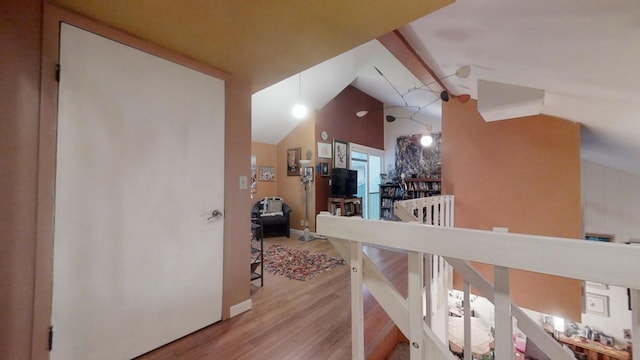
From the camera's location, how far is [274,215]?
4848 millimetres

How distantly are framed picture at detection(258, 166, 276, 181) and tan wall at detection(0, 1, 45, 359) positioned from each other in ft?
13.1

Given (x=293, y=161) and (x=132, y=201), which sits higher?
(x=293, y=161)

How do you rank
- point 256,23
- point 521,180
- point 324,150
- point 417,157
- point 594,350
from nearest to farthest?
1. point 256,23
2. point 521,180
3. point 594,350
4. point 324,150
5. point 417,157

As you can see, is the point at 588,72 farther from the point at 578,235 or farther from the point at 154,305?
the point at 154,305

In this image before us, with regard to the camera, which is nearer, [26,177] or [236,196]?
[26,177]

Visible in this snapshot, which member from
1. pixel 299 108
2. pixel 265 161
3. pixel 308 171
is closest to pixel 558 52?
pixel 299 108

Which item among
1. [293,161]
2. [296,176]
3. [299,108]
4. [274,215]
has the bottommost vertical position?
[274,215]

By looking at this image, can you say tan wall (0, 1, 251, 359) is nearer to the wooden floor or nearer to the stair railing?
the wooden floor

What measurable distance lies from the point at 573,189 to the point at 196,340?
4.08 m

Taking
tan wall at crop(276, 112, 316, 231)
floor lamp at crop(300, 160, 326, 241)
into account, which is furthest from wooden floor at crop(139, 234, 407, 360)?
tan wall at crop(276, 112, 316, 231)

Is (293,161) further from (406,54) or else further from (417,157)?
(406,54)

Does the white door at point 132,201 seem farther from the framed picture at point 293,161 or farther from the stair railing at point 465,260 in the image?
the framed picture at point 293,161

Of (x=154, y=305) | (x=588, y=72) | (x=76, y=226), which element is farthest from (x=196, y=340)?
(x=588, y=72)

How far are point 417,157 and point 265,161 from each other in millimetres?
3779
